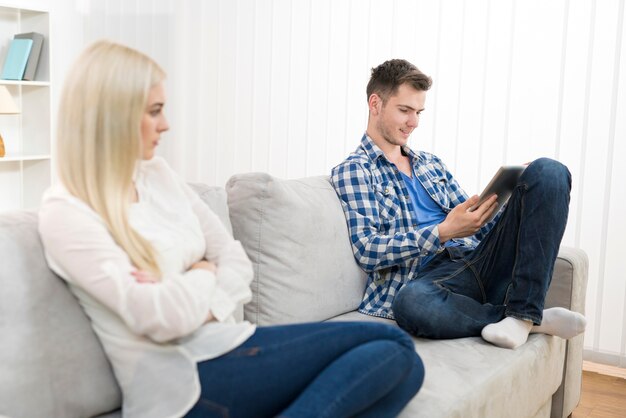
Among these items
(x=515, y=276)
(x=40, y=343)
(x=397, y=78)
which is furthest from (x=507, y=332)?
(x=40, y=343)

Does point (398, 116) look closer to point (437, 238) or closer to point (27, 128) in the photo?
point (437, 238)

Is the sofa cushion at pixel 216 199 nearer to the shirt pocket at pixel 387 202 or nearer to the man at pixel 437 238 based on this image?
the man at pixel 437 238

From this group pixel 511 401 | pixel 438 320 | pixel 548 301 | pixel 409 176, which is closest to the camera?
pixel 511 401

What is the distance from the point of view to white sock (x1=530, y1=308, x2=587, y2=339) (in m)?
2.12

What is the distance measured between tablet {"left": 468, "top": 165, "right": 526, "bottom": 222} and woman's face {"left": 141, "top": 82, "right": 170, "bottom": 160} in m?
1.09

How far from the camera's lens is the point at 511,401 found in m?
1.93

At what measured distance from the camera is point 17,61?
421 centimetres

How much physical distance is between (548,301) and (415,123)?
29.7 inches

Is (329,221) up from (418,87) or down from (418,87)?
down

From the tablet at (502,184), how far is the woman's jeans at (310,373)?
812 mm

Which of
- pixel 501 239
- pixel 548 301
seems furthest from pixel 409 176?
pixel 548 301

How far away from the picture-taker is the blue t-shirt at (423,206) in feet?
8.09

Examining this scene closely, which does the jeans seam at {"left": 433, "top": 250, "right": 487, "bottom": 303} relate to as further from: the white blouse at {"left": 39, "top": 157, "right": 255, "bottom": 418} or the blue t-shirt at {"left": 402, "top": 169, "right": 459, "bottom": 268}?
the white blouse at {"left": 39, "top": 157, "right": 255, "bottom": 418}

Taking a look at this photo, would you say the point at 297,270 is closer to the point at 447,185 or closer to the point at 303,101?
the point at 447,185
